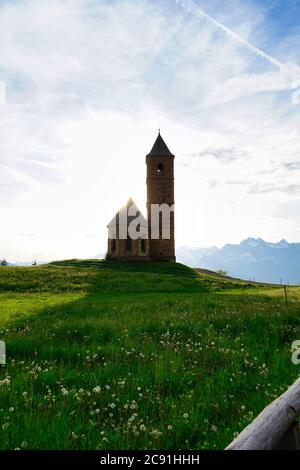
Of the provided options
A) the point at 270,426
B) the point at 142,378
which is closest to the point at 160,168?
the point at 142,378

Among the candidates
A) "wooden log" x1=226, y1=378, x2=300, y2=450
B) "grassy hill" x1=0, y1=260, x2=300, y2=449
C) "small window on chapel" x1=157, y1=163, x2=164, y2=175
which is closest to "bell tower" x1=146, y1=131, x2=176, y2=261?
"small window on chapel" x1=157, y1=163, x2=164, y2=175

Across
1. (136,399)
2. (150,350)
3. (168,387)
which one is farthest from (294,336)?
(136,399)

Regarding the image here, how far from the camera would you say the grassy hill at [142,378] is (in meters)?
5.84

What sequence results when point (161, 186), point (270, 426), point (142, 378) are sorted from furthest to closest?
point (161, 186)
point (142, 378)
point (270, 426)

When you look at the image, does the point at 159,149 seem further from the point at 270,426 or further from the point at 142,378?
the point at 270,426

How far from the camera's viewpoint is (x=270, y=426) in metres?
3.90

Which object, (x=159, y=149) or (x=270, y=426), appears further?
(x=159, y=149)

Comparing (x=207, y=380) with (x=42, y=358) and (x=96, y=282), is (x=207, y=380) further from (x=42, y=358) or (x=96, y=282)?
(x=96, y=282)

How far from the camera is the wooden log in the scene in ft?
11.9

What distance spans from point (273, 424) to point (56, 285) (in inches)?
1529

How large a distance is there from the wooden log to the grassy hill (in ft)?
5.53

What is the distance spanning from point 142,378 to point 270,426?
15.2 ft

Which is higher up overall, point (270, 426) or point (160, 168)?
point (160, 168)
